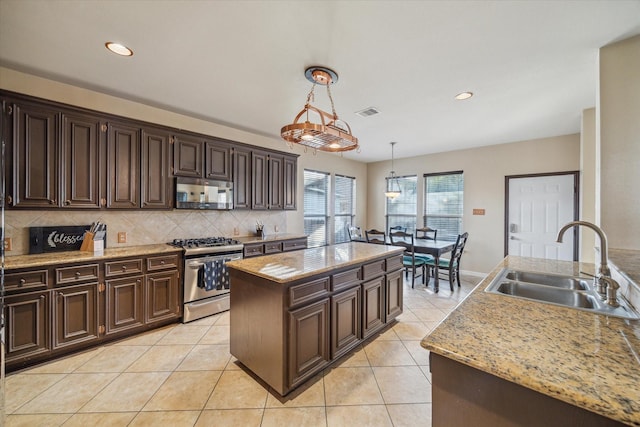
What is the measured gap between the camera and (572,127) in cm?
386

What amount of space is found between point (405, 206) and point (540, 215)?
2.48m

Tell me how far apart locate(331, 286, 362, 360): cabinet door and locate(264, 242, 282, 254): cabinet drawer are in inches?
71.6

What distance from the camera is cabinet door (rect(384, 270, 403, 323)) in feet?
9.28

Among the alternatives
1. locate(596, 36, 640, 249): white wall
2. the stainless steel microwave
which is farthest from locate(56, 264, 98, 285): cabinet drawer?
locate(596, 36, 640, 249): white wall

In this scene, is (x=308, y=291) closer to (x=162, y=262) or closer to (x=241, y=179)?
(x=162, y=262)

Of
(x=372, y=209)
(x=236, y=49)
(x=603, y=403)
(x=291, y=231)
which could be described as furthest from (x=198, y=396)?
(x=372, y=209)

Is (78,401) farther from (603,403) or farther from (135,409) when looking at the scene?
(603,403)

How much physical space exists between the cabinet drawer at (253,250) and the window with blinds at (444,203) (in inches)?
152

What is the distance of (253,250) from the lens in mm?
3600

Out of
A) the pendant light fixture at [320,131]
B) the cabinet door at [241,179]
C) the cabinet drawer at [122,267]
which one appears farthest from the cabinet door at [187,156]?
the pendant light fixture at [320,131]

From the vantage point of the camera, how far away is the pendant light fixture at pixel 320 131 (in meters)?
1.97

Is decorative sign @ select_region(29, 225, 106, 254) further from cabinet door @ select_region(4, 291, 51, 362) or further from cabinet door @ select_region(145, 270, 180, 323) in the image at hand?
cabinet door @ select_region(145, 270, 180, 323)

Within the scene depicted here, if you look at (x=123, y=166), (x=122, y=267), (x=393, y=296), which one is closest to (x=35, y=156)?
(x=123, y=166)

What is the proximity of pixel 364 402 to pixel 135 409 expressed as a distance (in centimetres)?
161
